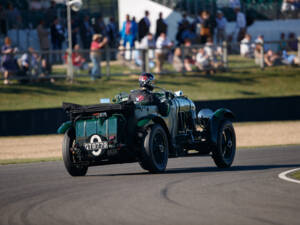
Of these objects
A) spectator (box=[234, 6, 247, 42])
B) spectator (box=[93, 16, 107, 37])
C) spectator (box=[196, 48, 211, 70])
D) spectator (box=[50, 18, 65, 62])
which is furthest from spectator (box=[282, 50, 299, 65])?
spectator (box=[50, 18, 65, 62])

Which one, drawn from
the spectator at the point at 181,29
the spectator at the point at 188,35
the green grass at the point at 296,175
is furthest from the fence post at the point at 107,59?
the green grass at the point at 296,175

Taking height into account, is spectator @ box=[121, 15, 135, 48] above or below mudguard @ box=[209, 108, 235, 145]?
above

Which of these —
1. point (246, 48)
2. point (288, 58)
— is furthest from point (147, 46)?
point (288, 58)

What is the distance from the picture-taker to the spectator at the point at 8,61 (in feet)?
75.6

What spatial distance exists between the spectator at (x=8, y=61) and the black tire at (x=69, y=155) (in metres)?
12.9

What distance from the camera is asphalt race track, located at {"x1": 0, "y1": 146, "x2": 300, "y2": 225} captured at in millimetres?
6473

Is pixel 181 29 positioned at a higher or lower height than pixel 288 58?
higher

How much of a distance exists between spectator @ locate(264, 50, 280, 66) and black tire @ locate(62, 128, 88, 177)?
18.3 metres

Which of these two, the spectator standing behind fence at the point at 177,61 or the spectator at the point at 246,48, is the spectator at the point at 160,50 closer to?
the spectator standing behind fence at the point at 177,61

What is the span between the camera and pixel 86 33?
89.3ft

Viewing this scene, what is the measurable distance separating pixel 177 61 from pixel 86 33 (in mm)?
3818

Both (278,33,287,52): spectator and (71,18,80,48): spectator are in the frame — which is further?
(278,33,287,52): spectator

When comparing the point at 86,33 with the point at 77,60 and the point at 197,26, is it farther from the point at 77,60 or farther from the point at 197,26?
the point at 197,26

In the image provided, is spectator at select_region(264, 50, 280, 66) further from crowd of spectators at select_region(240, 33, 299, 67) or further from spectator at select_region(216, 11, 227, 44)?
spectator at select_region(216, 11, 227, 44)
